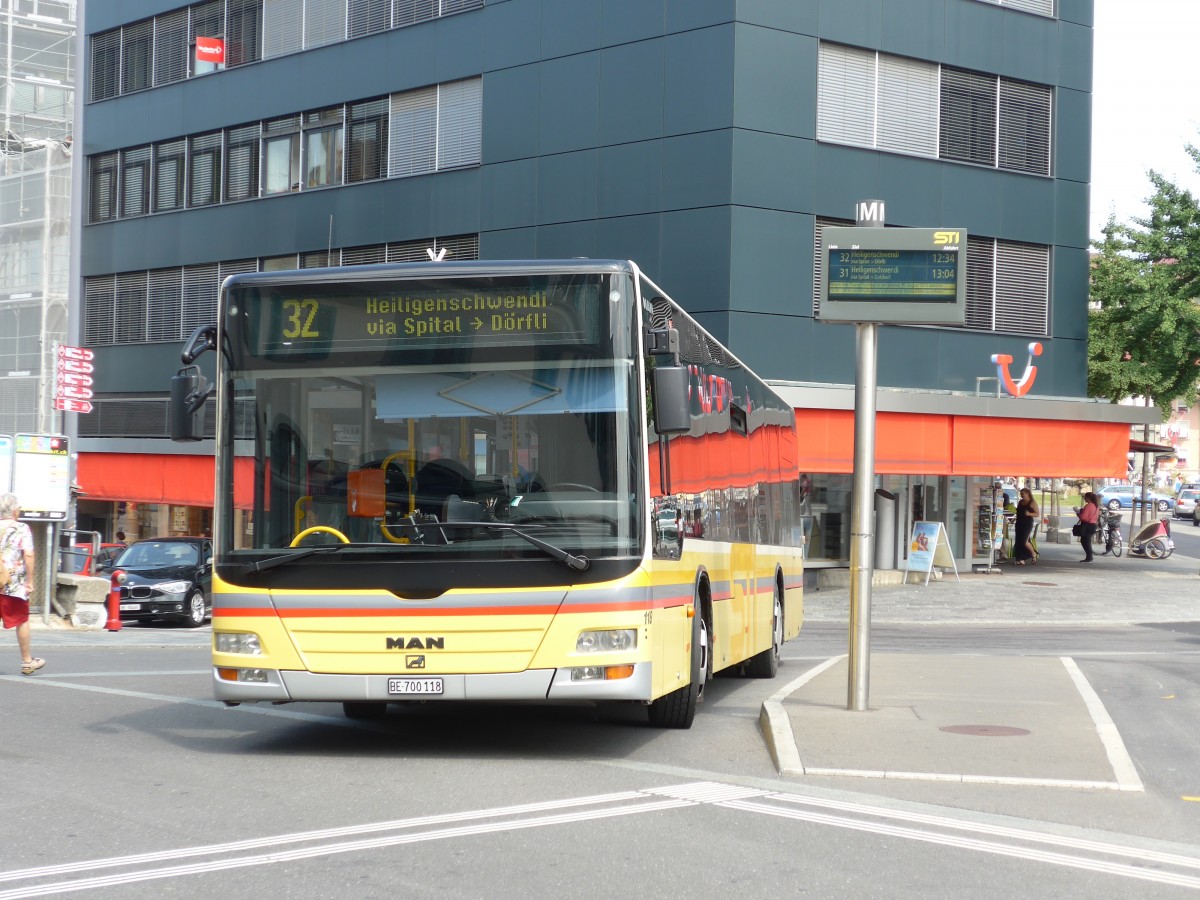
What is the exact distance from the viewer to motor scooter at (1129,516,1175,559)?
136 feet

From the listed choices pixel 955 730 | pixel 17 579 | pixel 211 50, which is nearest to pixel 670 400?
pixel 955 730

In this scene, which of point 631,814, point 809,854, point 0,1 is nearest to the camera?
point 809,854

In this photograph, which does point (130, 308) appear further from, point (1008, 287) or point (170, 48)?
→ point (1008, 287)

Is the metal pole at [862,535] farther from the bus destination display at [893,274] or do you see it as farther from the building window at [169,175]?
the building window at [169,175]

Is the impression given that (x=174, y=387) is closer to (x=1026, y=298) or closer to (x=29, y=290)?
(x=1026, y=298)

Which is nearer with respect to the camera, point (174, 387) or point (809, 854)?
point (809, 854)

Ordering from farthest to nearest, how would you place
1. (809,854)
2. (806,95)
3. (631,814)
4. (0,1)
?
(0,1)
(806,95)
(631,814)
(809,854)

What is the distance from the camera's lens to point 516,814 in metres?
7.71

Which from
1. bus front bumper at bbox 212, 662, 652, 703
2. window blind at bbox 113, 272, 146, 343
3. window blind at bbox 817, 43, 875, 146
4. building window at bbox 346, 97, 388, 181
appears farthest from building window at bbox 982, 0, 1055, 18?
bus front bumper at bbox 212, 662, 652, 703

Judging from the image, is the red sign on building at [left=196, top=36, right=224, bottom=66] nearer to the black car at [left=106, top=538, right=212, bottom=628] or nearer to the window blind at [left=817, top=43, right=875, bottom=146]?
the black car at [left=106, top=538, right=212, bottom=628]

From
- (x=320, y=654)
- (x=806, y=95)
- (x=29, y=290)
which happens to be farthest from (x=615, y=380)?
(x=29, y=290)

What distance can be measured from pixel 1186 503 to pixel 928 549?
60342 millimetres

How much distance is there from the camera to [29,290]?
155ft

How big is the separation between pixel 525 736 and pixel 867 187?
21409 millimetres
